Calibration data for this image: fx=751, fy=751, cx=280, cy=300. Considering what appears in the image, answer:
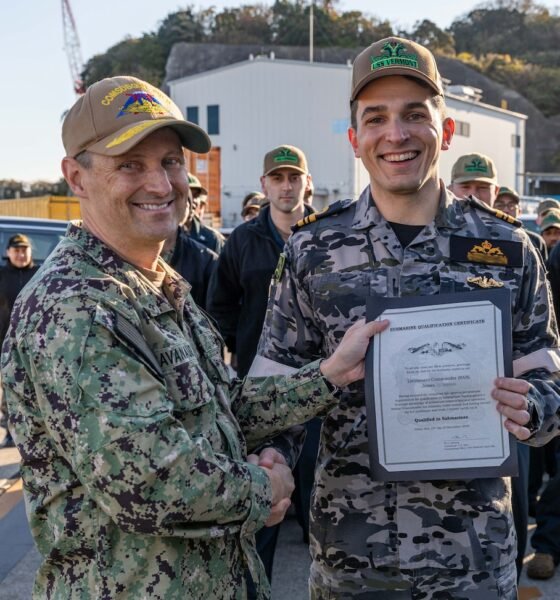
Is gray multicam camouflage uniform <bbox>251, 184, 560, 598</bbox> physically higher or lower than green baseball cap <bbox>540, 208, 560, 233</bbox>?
lower

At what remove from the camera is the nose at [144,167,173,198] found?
1865 millimetres

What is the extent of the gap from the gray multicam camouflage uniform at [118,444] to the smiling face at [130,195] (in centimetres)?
6

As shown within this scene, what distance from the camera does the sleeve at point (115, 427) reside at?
5.11 ft

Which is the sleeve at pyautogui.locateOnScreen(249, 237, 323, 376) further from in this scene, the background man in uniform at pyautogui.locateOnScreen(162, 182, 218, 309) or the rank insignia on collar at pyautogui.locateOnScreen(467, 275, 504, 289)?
the background man in uniform at pyautogui.locateOnScreen(162, 182, 218, 309)

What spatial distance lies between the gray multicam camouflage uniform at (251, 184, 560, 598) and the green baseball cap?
5.41 m

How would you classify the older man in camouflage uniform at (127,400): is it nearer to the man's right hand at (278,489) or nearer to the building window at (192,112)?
the man's right hand at (278,489)

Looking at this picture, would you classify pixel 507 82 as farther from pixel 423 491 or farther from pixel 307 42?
pixel 423 491

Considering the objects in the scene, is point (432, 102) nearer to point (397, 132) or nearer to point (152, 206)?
point (397, 132)

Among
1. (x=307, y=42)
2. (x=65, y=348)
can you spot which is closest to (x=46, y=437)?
(x=65, y=348)

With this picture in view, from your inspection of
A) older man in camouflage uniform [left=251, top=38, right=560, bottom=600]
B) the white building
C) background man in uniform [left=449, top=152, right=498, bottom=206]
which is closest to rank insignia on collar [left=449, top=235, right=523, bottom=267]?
older man in camouflage uniform [left=251, top=38, right=560, bottom=600]

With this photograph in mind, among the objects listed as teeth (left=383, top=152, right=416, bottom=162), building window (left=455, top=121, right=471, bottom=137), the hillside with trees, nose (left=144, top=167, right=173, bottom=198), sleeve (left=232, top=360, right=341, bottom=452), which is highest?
the hillside with trees

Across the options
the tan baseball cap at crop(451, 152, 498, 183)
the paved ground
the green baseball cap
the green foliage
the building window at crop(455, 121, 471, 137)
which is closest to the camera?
the paved ground

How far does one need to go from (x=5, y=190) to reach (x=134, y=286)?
5596 centimetres

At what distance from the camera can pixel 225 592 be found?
1878 mm
